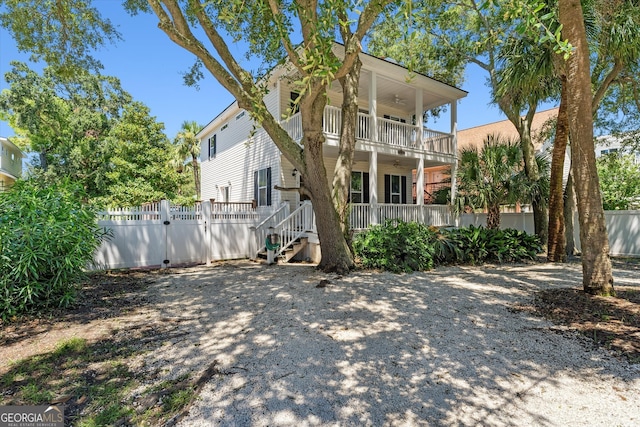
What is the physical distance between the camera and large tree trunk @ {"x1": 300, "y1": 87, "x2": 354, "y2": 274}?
705 centimetres

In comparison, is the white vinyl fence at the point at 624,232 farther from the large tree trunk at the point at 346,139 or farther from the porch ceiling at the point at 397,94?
the large tree trunk at the point at 346,139

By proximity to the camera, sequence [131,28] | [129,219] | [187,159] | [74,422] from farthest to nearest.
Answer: [187,159] < [131,28] < [129,219] < [74,422]

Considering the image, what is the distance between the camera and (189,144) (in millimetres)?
25484

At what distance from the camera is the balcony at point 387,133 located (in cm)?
1048

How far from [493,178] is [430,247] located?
415 centimetres

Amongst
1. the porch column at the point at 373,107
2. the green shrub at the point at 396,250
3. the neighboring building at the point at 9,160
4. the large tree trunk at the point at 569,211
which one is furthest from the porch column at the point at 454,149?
the neighboring building at the point at 9,160

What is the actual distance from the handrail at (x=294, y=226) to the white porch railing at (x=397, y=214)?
1431mm

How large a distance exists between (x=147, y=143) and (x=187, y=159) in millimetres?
10542

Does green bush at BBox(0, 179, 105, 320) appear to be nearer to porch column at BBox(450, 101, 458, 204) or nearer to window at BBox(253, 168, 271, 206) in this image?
window at BBox(253, 168, 271, 206)

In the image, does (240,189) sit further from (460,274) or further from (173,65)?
(460,274)

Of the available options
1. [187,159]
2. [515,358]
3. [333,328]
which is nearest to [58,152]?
[187,159]

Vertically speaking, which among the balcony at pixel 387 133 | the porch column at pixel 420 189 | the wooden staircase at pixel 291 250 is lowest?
the wooden staircase at pixel 291 250

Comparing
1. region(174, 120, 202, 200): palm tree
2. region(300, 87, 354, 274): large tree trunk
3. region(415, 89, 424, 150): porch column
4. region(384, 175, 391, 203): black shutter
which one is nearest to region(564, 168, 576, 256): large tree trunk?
region(415, 89, 424, 150): porch column

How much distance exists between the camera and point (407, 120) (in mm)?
15086
